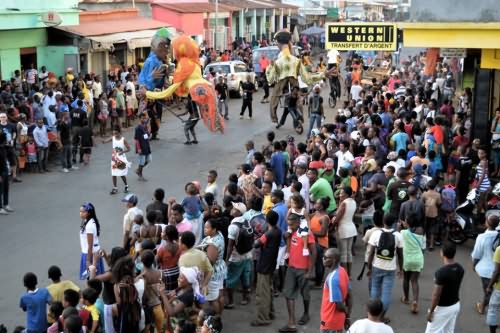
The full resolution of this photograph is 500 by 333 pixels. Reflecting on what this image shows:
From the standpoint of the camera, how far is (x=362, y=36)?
16.2m

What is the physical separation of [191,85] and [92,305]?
13.0m

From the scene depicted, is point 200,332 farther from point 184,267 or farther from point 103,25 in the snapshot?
point 103,25

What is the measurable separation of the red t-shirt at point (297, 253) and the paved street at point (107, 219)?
89cm

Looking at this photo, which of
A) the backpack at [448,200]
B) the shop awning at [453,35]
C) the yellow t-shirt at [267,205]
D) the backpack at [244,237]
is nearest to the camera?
the backpack at [244,237]

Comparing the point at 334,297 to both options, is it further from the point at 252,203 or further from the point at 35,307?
the point at 35,307

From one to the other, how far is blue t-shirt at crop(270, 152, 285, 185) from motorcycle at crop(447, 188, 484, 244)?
3.12 metres

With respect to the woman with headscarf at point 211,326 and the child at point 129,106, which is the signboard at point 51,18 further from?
the woman with headscarf at point 211,326

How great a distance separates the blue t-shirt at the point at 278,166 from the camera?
47.0 ft

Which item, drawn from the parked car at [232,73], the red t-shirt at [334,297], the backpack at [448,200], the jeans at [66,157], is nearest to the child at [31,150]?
the jeans at [66,157]

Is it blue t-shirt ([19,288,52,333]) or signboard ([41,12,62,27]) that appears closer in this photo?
blue t-shirt ([19,288,52,333])

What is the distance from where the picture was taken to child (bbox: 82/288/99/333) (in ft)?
25.5

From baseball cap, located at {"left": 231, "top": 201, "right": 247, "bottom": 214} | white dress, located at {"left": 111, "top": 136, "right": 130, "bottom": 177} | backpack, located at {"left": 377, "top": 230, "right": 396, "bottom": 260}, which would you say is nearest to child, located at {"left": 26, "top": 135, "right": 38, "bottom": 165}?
white dress, located at {"left": 111, "top": 136, "right": 130, "bottom": 177}

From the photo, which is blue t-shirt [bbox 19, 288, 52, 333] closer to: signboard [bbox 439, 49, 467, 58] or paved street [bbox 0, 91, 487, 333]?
paved street [bbox 0, 91, 487, 333]

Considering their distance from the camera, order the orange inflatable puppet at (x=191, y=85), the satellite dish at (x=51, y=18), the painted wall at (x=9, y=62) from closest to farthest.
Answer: the orange inflatable puppet at (x=191, y=85), the painted wall at (x=9, y=62), the satellite dish at (x=51, y=18)
